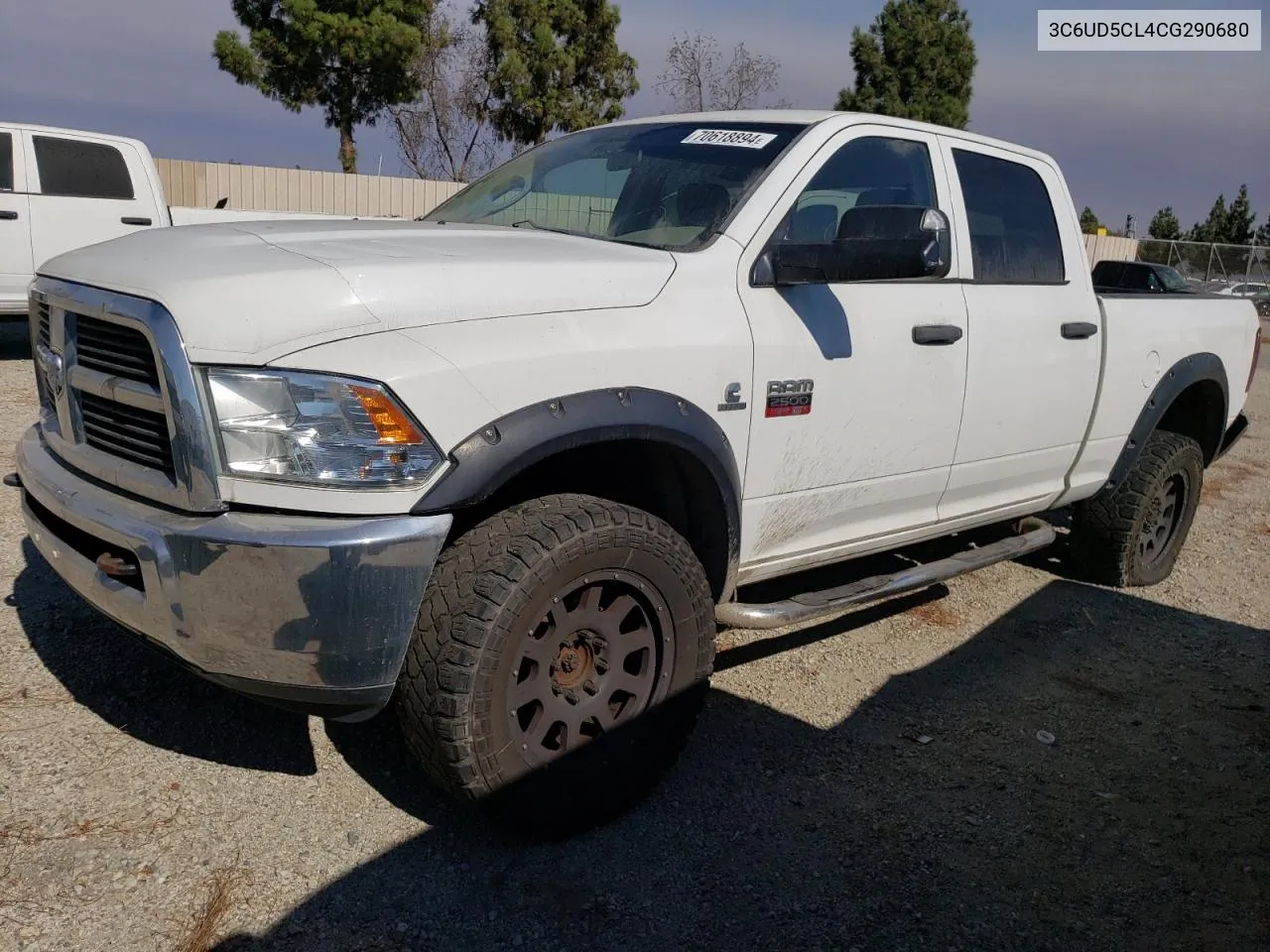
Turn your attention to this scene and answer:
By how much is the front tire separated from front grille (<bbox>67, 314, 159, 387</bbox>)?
835 mm

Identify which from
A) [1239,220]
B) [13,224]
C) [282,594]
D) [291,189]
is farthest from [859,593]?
[1239,220]

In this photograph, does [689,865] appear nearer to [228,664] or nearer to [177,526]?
[228,664]

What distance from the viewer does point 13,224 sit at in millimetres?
9680

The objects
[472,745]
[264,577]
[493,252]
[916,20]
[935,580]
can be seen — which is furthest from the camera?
[916,20]

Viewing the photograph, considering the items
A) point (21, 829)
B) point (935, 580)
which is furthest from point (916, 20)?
point (21, 829)

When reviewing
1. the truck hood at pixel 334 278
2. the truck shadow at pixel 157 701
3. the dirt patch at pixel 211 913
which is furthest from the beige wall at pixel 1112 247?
the dirt patch at pixel 211 913

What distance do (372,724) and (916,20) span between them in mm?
35070

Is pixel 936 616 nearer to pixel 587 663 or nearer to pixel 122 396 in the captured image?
pixel 587 663

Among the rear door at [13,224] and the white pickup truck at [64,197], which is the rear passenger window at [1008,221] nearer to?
the white pickup truck at [64,197]

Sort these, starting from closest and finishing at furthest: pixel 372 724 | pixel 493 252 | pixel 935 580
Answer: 1. pixel 493 252
2. pixel 372 724
3. pixel 935 580

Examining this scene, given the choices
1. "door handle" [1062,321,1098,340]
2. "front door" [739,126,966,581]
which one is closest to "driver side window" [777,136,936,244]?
"front door" [739,126,966,581]

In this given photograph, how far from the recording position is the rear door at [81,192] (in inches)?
386

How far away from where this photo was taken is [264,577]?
233cm

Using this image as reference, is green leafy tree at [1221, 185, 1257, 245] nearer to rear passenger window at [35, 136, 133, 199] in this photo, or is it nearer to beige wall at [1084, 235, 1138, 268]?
beige wall at [1084, 235, 1138, 268]
